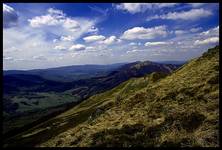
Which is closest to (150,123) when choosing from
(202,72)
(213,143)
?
(213,143)

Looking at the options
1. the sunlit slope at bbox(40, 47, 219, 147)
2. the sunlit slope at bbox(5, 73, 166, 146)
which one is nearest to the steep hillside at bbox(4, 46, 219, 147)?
the sunlit slope at bbox(40, 47, 219, 147)

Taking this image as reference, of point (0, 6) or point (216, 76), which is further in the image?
point (216, 76)

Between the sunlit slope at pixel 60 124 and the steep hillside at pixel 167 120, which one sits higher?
the steep hillside at pixel 167 120

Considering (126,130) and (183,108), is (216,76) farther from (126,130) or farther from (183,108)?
(126,130)

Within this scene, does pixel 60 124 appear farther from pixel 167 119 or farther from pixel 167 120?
pixel 167 120

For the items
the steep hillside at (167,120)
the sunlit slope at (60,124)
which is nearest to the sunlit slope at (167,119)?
the steep hillside at (167,120)

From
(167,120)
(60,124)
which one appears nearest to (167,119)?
(167,120)

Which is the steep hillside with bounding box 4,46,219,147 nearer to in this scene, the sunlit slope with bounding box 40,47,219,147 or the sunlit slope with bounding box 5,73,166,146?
the sunlit slope with bounding box 40,47,219,147

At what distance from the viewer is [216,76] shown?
1265 inches

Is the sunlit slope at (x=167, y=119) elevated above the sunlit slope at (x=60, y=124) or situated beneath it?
elevated above

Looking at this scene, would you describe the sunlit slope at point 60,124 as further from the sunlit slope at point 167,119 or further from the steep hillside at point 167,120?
the steep hillside at point 167,120

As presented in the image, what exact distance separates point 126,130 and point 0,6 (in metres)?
14.8

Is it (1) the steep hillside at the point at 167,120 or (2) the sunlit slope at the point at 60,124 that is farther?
(2) the sunlit slope at the point at 60,124

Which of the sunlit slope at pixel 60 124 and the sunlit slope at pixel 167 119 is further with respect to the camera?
the sunlit slope at pixel 60 124
